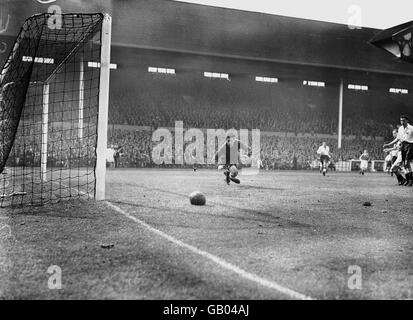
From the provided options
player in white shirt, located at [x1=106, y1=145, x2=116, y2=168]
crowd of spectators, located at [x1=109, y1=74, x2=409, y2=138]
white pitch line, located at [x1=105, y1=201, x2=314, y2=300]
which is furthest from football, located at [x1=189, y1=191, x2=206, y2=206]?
crowd of spectators, located at [x1=109, y1=74, x2=409, y2=138]

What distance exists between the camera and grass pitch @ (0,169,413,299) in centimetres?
307

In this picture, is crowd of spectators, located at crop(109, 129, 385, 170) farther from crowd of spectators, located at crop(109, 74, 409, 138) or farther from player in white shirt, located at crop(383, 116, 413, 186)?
player in white shirt, located at crop(383, 116, 413, 186)

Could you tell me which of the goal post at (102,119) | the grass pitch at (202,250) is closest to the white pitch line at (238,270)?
the grass pitch at (202,250)

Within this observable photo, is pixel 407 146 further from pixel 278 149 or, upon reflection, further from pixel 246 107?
pixel 246 107

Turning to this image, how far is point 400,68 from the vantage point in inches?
1412

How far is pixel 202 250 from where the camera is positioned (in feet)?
13.9

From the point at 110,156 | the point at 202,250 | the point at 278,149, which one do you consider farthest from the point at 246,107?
the point at 202,250

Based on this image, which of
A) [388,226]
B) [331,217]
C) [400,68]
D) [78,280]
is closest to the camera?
[78,280]

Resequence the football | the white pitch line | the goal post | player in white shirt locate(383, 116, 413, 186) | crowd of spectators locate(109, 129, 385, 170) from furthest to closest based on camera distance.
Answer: crowd of spectators locate(109, 129, 385, 170) → player in white shirt locate(383, 116, 413, 186) → the goal post → the football → the white pitch line

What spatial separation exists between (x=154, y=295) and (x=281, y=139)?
30.9 meters

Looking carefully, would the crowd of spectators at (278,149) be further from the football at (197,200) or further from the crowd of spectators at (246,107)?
the football at (197,200)

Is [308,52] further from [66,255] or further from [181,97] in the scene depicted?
[66,255]

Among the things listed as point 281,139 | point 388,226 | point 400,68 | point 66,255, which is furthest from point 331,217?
point 400,68

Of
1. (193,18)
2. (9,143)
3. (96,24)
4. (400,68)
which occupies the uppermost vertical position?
(193,18)
